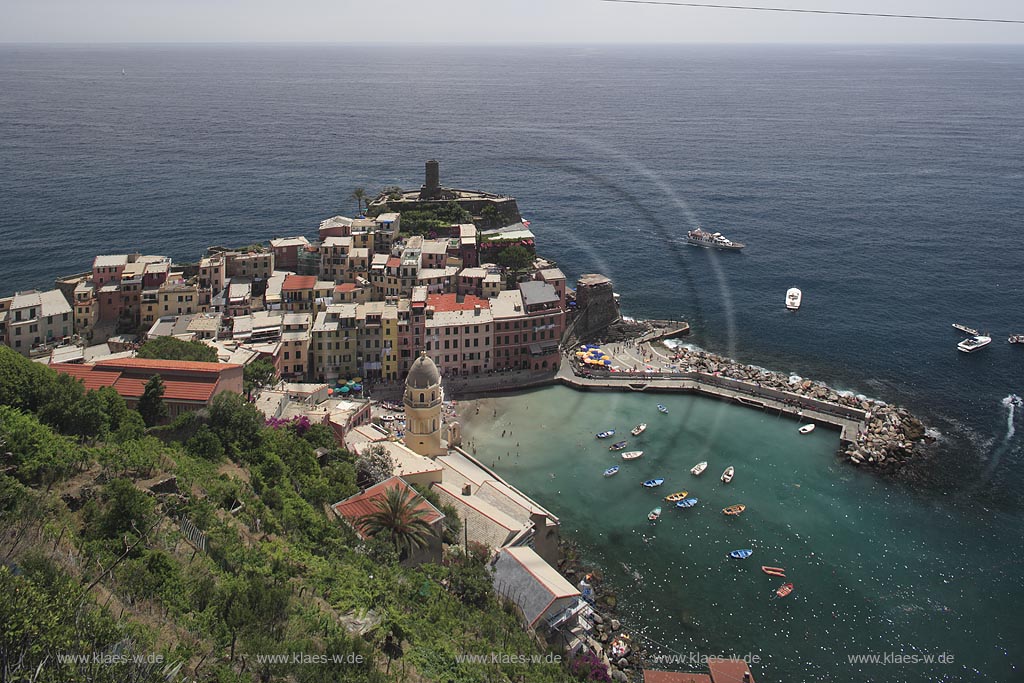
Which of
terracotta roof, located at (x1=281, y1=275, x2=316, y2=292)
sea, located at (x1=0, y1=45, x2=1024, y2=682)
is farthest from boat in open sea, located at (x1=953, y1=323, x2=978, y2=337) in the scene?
terracotta roof, located at (x1=281, y1=275, x2=316, y2=292)

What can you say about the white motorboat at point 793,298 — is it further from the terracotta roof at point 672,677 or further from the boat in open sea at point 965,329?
the terracotta roof at point 672,677

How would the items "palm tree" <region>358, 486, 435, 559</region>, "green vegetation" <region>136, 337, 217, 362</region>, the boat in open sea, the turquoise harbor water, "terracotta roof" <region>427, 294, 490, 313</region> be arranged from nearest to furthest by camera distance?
"palm tree" <region>358, 486, 435, 559</region> → the turquoise harbor water → "green vegetation" <region>136, 337, 217, 362</region> → "terracotta roof" <region>427, 294, 490, 313</region> → the boat in open sea

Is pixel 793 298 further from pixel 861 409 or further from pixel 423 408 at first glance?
pixel 423 408

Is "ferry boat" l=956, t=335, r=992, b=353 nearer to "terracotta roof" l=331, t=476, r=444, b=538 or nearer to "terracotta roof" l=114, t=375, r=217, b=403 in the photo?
"terracotta roof" l=331, t=476, r=444, b=538

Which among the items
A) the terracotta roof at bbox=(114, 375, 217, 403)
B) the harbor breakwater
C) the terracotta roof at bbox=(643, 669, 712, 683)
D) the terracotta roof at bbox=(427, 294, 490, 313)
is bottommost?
the terracotta roof at bbox=(643, 669, 712, 683)

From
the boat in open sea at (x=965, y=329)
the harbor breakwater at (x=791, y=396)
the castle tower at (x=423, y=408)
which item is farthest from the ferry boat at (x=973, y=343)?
the castle tower at (x=423, y=408)

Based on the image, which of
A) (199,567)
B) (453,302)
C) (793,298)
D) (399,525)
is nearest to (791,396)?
(793,298)
